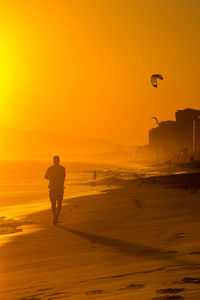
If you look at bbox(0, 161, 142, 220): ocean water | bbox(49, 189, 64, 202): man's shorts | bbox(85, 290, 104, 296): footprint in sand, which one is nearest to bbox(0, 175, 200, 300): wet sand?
bbox(85, 290, 104, 296): footprint in sand

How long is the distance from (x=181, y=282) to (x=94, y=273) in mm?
1545

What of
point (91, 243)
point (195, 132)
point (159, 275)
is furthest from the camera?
point (195, 132)

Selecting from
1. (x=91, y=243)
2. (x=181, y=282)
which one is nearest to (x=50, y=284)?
(x=181, y=282)

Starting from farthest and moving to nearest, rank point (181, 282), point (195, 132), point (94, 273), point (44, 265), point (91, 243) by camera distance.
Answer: point (195, 132)
point (91, 243)
point (44, 265)
point (94, 273)
point (181, 282)

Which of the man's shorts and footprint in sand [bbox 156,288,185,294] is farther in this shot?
the man's shorts

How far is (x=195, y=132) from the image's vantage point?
156 m

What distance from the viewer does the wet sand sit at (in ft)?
18.2

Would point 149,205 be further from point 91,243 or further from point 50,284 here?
point 50,284

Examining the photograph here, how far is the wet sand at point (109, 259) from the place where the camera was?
5.55 metres

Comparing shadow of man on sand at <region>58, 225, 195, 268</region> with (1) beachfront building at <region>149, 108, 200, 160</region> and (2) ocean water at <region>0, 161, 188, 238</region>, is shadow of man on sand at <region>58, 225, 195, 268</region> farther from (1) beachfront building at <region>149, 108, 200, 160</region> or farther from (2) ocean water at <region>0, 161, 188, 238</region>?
(1) beachfront building at <region>149, 108, 200, 160</region>

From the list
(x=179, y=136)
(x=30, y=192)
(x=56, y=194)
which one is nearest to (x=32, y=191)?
(x=30, y=192)

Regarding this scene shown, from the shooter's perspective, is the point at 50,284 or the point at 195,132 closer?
the point at 50,284

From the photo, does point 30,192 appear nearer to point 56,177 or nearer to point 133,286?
point 56,177

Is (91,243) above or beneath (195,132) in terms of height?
beneath
